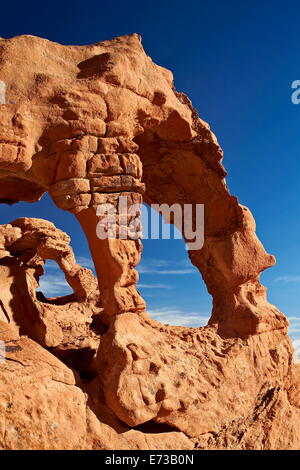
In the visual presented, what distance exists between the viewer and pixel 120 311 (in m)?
4.85

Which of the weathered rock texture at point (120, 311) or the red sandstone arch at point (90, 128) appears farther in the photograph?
the red sandstone arch at point (90, 128)

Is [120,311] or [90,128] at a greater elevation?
[90,128]

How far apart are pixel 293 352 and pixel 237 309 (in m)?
1.31

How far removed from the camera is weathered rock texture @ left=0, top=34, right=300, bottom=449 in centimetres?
433

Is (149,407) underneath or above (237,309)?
underneath

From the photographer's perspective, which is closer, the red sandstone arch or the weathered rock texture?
the weathered rock texture

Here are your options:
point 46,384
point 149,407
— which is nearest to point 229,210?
point 149,407

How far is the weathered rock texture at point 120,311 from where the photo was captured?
433 centimetres

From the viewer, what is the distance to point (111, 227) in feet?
16.0

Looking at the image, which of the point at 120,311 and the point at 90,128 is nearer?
the point at 120,311

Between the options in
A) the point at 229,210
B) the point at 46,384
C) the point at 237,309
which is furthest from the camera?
the point at 229,210
